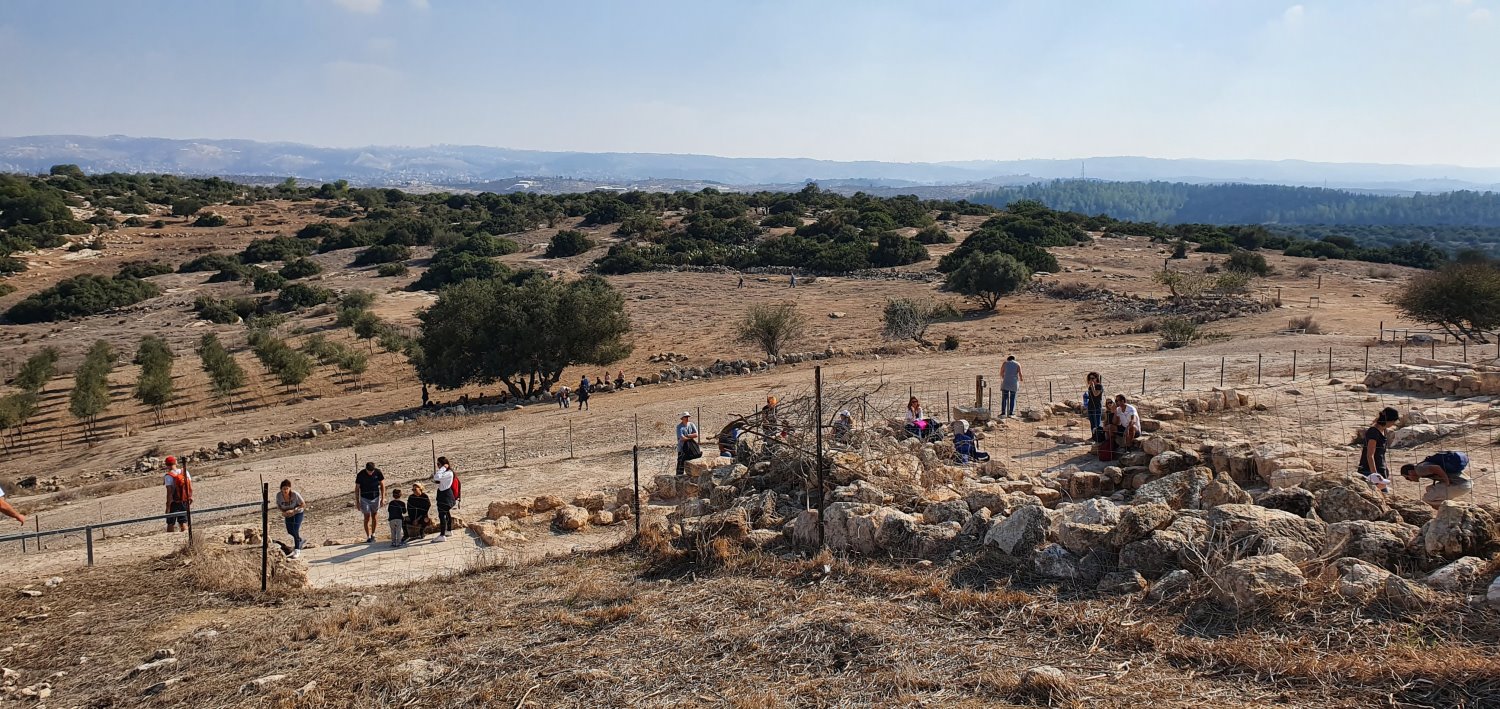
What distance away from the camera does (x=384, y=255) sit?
6581 centimetres

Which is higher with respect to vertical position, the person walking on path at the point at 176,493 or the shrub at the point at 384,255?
the shrub at the point at 384,255

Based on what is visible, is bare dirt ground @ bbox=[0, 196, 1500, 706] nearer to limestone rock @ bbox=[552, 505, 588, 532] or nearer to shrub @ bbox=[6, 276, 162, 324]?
limestone rock @ bbox=[552, 505, 588, 532]

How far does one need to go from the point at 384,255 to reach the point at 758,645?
64948 millimetres

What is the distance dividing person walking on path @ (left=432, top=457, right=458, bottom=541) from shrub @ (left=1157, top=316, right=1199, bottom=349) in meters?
23.6

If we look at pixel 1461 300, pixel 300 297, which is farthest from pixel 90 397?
pixel 1461 300

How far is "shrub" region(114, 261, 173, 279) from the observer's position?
195ft

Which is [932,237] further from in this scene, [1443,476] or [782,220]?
[1443,476]

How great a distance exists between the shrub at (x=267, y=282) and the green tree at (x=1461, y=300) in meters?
56.2

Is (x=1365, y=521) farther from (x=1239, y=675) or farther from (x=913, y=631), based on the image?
(x=913, y=631)

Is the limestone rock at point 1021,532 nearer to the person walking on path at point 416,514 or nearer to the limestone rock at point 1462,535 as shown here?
the limestone rock at point 1462,535

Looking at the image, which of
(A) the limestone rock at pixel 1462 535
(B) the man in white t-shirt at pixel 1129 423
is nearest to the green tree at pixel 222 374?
(B) the man in white t-shirt at pixel 1129 423

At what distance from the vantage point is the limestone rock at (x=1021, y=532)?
27.8 ft

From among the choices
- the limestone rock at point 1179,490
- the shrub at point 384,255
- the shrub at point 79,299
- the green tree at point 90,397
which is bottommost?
the green tree at point 90,397

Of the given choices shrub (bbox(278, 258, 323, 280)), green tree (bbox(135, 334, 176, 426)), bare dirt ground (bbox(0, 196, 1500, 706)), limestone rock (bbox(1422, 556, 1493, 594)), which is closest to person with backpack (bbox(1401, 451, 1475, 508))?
bare dirt ground (bbox(0, 196, 1500, 706))
